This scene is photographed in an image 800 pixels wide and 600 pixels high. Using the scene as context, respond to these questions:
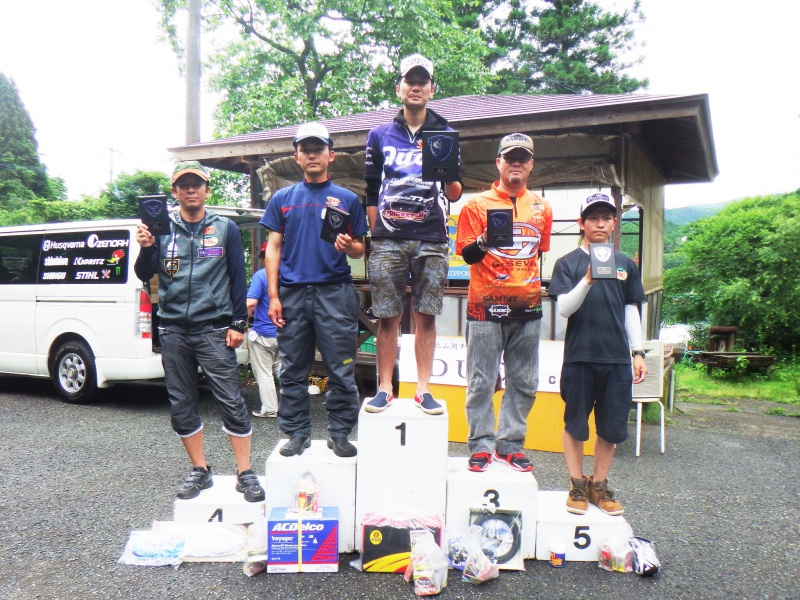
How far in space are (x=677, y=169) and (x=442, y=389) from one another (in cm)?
655

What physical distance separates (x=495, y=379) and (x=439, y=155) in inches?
51.0

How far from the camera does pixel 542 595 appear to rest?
2764 millimetres

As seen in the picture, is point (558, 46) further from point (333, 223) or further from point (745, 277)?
point (333, 223)

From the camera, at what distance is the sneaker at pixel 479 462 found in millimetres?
3264

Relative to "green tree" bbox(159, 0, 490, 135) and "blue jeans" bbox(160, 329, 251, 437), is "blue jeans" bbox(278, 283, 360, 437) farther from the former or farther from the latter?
"green tree" bbox(159, 0, 490, 135)

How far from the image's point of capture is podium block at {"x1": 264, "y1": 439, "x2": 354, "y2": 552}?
10.3ft

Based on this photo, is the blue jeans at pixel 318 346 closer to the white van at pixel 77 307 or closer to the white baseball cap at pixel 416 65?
the white baseball cap at pixel 416 65

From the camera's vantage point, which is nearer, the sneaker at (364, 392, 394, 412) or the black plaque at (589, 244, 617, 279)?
the black plaque at (589, 244, 617, 279)

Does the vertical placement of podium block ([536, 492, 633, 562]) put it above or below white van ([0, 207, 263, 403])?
below

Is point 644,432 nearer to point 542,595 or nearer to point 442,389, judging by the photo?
point 442,389

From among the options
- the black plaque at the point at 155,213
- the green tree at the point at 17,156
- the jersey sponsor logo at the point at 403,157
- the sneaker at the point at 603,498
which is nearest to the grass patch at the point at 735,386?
the sneaker at the point at 603,498

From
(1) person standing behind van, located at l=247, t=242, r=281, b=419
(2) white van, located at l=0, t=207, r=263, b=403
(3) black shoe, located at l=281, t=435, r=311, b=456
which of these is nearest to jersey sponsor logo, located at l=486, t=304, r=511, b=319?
(3) black shoe, located at l=281, t=435, r=311, b=456

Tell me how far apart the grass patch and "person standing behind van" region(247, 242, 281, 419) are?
738cm

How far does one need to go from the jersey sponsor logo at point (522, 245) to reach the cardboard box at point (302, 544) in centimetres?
166
